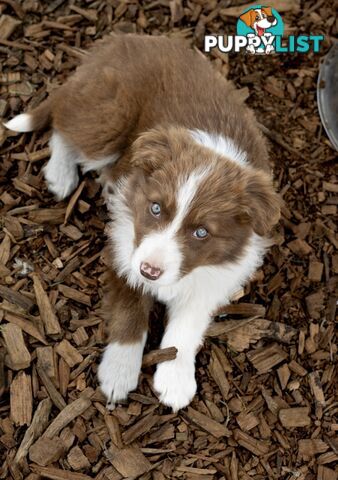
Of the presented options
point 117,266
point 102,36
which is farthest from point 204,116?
point 102,36

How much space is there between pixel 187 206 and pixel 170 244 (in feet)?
0.82

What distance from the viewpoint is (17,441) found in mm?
3986

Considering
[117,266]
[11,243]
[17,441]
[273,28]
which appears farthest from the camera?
[273,28]

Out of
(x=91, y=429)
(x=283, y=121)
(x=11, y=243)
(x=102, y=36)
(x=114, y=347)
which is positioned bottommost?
(x=91, y=429)

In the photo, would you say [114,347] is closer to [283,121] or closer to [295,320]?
[295,320]

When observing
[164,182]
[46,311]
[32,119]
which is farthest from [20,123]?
[164,182]

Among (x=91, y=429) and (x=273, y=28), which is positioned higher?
(x=273, y=28)

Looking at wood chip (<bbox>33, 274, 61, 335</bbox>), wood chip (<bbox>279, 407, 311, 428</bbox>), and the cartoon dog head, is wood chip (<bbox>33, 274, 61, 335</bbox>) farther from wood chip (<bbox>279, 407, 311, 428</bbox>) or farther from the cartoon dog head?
the cartoon dog head

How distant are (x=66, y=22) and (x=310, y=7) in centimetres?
237

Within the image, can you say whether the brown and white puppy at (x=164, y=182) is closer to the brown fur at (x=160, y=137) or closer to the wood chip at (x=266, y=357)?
the brown fur at (x=160, y=137)

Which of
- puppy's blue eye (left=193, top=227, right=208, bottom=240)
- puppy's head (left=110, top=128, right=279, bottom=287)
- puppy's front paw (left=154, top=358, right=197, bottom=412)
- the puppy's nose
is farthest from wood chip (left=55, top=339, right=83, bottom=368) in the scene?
puppy's blue eye (left=193, top=227, right=208, bottom=240)

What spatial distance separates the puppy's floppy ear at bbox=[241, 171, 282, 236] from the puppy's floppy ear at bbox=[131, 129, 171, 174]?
0.55 m

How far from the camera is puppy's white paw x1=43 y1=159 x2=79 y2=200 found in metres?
4.88
